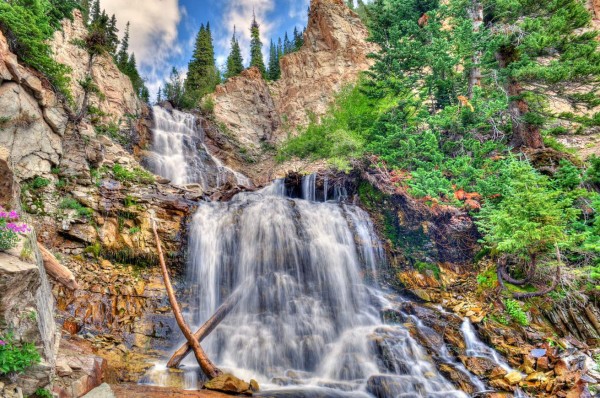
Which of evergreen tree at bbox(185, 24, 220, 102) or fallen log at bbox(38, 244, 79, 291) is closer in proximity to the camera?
fallen log at bbox(38, 244, 79, 291)

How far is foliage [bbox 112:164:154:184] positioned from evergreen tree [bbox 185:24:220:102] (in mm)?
19289

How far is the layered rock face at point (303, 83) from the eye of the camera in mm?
27641

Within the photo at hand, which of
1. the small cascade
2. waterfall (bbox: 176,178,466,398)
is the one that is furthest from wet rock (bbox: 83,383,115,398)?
the small cascade

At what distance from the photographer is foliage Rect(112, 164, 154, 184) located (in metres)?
11.3

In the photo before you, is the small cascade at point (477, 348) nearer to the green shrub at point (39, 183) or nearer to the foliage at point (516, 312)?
the foliage at point (516, 312)

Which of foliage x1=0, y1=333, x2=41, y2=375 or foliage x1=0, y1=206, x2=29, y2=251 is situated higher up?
foliage x1=0, y1=206, x2=29, y2=251

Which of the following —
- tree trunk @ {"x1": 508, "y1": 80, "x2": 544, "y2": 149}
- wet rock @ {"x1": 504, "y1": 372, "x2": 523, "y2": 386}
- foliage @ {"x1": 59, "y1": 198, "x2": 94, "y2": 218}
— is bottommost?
wet rock @ {"x1": 504, "y1": 372, "x2": 523, "y2": 386}

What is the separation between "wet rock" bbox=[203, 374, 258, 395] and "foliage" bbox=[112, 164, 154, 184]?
8.37 metres

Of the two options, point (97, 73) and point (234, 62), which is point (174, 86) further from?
point (97, 73)

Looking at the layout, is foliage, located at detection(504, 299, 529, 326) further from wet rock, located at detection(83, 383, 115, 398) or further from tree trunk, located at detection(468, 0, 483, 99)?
tree trunk, located at detection(468, 0, 483, 99)

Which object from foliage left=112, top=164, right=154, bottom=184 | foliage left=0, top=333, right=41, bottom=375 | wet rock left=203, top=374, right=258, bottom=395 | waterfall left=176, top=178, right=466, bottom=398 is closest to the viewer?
foliage left=0, top=333, right=41, bottom=375

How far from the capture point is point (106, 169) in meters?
11.2

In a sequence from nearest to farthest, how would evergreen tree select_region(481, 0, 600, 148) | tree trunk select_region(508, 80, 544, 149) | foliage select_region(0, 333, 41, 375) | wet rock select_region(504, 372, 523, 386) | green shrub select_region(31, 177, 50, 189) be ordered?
foliage select_region(0, 333, 41, 375) → wet rock select_region(504, 372, 523, 386) → green shrub select_region(31, 177, 50, 189) → evergreen tree select_region(481, 0, 600, 148) → tree trunk select_region(508, 80, 544, 149)

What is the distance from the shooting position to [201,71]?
33562 mm
